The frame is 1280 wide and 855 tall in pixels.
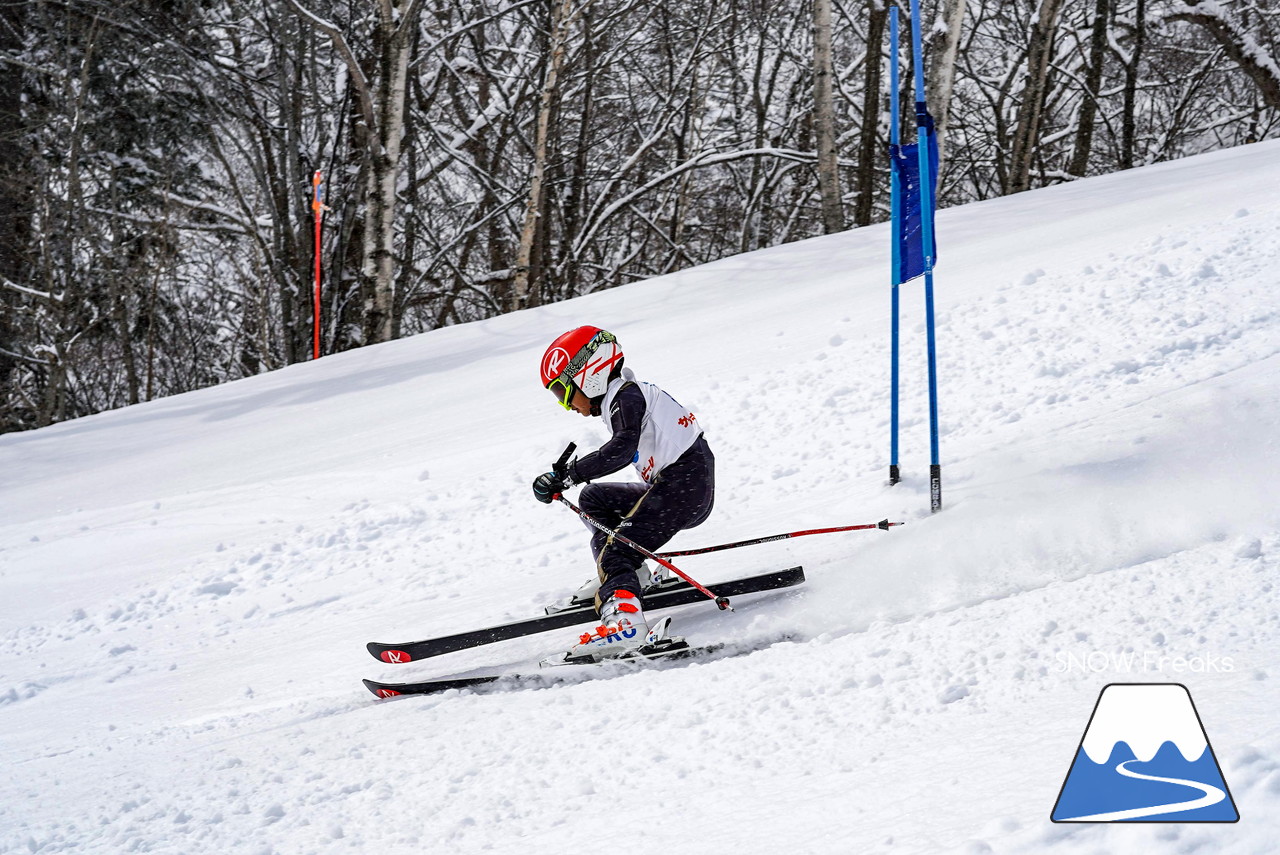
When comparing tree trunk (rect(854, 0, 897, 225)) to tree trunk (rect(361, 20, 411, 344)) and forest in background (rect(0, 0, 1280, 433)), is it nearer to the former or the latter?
forest in background (rect(0, 0, 1280, 433))

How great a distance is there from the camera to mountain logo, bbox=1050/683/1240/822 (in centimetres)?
230

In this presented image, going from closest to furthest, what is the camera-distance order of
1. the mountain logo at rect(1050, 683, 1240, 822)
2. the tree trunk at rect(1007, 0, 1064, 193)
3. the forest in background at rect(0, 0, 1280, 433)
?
the mountain logo at rect(1050, 683, 1240, 822) < the forest in background at rect(0, 0, 1280, 433) < the tree trunk at rect(1007, 0, 1064, 193)

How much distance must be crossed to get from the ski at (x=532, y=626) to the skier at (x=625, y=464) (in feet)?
0.74

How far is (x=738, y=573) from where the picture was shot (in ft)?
16.5

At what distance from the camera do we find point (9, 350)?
1561 cm

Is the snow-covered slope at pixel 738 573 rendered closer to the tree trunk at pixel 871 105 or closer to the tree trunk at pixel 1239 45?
the tree trunk at pixel 1239 45

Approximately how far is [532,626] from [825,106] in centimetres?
981

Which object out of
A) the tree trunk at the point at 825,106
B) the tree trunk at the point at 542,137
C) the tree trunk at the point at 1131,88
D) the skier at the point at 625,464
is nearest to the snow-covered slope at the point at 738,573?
the skier at the point at 625,464

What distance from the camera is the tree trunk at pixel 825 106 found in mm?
12320

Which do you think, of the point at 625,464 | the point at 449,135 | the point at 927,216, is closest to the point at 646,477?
the point at 625,464

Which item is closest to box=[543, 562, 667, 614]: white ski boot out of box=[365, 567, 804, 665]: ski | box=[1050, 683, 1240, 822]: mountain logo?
box=[365, 567, 804, 665]: ski

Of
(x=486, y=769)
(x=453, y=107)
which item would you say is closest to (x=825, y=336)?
(x=486, y=769)

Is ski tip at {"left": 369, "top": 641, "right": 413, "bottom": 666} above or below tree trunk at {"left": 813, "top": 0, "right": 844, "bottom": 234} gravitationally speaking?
below

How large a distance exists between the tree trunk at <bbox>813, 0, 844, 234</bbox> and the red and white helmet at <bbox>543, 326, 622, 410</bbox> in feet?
29.5
